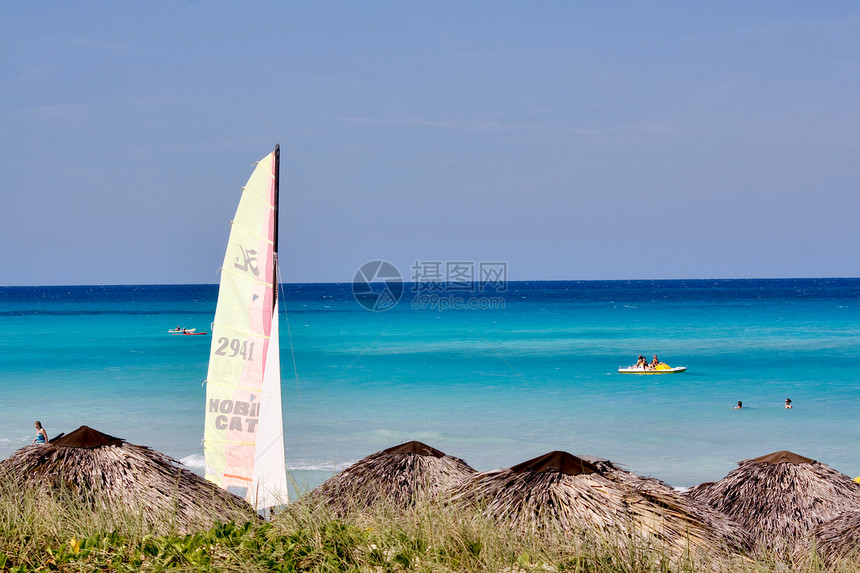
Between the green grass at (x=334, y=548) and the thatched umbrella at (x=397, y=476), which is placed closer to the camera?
the green grass at (x=334, y=548)

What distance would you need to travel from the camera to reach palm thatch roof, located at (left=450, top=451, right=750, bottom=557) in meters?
6.55

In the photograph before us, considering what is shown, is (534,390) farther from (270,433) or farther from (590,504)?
(590,504)

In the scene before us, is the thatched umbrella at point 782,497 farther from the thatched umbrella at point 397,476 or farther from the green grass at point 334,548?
the green grass at point 334,548

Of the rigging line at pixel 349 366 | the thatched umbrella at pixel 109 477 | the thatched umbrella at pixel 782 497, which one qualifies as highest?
the thatched umbrella at pixel 109 477

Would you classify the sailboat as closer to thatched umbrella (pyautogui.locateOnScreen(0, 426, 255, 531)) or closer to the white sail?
the white sail

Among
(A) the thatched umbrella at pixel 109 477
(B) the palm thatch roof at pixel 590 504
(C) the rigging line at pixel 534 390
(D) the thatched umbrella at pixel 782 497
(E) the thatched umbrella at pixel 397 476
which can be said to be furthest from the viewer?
(C) the rigging line at pixel 534 390

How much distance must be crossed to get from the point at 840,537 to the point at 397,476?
5201 millimetres

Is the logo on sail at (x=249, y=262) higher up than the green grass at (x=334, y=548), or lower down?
higher up

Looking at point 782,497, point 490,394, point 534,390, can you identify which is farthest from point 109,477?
point 534,390

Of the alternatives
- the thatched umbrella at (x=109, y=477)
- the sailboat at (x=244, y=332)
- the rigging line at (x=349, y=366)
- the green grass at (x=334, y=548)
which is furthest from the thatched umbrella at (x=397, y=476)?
the rigging line at (x=349, y=366)

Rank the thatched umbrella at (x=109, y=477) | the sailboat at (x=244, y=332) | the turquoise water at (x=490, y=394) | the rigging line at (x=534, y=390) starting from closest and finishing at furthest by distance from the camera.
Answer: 1. the thatched umbrella at (x=109, y=477)
2. the sailboat at (x=244, y=332)
3. the turquoise water at (x=490, y=394)
4. the rigging line at (x=534, y=390)

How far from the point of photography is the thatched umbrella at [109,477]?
316 inches

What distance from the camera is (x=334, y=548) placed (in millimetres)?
5621

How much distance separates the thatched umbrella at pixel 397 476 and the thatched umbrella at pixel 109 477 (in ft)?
5.38
